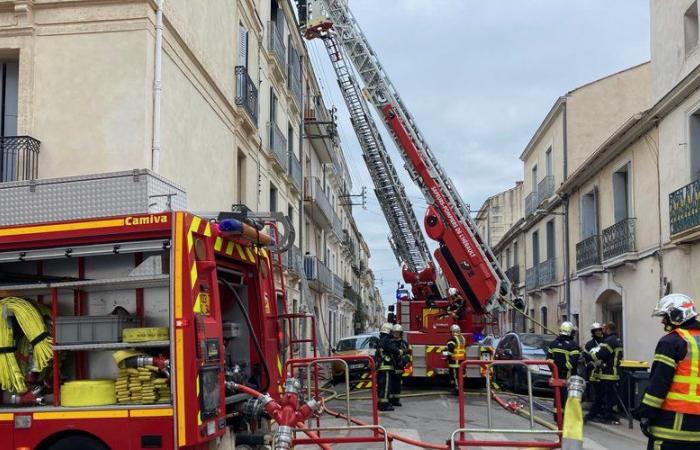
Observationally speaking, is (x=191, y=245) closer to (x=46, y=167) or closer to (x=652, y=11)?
(x=46, y=167)

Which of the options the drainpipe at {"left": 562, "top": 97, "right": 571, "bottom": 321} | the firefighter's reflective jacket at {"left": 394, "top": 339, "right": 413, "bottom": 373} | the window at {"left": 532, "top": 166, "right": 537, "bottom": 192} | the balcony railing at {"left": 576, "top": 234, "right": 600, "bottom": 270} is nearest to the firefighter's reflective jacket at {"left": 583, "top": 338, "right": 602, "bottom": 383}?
the firefighter's reflective jacket at {"left": 394, "top": 339, "right": 413, "bottom": 373}

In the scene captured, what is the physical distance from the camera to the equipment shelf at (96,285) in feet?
18.4

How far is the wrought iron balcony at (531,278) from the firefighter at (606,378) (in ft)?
65.9

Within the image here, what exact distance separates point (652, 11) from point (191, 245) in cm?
1674

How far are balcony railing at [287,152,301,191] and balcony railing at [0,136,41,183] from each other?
1314cm

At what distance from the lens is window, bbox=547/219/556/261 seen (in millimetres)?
29844

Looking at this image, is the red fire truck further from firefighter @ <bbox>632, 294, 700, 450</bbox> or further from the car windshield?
the car windshield

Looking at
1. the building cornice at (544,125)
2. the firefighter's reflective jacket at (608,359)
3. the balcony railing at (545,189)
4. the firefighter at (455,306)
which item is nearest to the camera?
the firefighter's reflective jacket at (608,359)

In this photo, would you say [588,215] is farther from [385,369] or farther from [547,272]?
[385,369]

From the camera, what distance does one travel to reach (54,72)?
1112cm

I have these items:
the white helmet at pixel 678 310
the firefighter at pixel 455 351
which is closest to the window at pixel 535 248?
the firefighter at pixel 455 351

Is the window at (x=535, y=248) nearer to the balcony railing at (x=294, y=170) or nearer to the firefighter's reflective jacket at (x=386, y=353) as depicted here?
the balcony railing at (x=294, y=170)

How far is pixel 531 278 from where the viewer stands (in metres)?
33.8

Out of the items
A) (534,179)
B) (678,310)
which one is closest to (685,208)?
(678,310)
